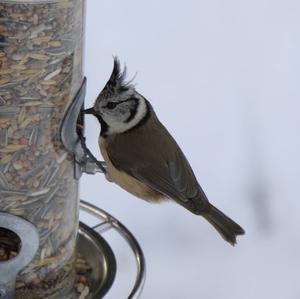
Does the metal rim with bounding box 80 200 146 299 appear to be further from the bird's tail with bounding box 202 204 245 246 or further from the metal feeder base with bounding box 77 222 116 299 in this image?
the bird's tail with bounding box 202 204 245 246

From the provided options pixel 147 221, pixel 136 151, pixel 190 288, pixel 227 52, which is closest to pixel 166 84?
pixel 227 52

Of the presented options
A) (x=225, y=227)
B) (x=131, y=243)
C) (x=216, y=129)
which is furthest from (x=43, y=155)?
(x=216, y=129)

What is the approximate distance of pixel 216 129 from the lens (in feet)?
9.87

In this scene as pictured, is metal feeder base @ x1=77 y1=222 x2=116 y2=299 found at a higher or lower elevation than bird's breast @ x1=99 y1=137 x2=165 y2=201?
lower

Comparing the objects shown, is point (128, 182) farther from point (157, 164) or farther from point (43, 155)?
point (43, 155)

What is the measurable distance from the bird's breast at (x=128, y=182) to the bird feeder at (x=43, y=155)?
59 mm

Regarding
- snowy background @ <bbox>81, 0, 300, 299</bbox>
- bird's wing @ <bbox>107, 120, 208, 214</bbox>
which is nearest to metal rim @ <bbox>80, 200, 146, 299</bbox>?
bird's wing @ <bbox>107, 120, 208, 214</bbox>

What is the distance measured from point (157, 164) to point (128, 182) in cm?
7

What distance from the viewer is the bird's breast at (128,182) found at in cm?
214

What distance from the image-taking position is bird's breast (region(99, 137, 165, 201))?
214cm

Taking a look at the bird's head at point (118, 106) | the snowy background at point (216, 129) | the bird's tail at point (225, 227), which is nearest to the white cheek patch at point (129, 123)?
the bird's head at point (118, 106)

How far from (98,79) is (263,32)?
545mm

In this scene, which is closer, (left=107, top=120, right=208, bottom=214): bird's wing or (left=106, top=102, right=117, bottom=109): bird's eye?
(left=106, top=102, right=117, bottom=109): bird's eye

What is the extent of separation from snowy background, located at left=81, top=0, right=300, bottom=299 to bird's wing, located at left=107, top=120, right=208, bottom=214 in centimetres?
55
